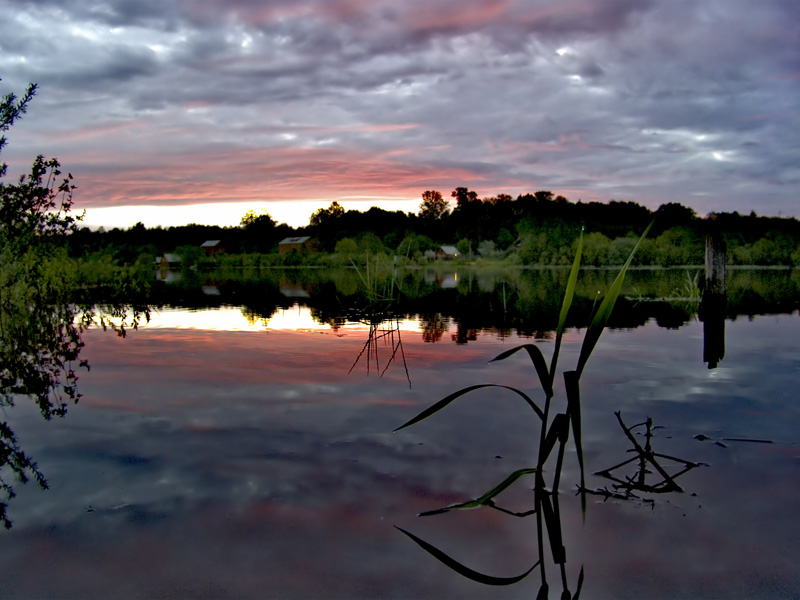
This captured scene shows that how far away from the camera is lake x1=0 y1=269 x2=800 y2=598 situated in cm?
345

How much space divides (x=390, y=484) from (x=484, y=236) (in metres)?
108

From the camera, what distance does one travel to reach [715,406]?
721cm

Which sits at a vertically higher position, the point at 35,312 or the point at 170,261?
the point at 170,261

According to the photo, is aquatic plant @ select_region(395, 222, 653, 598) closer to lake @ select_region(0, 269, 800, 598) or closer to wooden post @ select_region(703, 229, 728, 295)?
lake @ select_region(0, 269, 800, 598)

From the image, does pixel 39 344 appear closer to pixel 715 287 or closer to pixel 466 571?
pixel 466 571

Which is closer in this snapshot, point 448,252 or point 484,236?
point 448,252

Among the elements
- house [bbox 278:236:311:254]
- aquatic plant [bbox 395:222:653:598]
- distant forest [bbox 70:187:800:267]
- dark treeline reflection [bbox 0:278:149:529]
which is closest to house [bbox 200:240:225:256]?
distant forest [bbox 70:187:800:267]

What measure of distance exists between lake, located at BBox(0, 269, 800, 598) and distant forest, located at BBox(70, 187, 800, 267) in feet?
22.1

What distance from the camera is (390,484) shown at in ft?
15.4

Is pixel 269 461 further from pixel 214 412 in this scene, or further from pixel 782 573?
pixel 782 573

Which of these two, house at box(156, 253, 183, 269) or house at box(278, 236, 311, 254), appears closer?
house at box(156, 253, 183, 269)

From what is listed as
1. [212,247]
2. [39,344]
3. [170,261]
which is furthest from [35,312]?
[212,247]

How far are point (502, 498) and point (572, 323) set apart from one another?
11129 mm

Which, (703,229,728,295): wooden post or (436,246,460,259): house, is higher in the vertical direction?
(436,246,460,259): house
